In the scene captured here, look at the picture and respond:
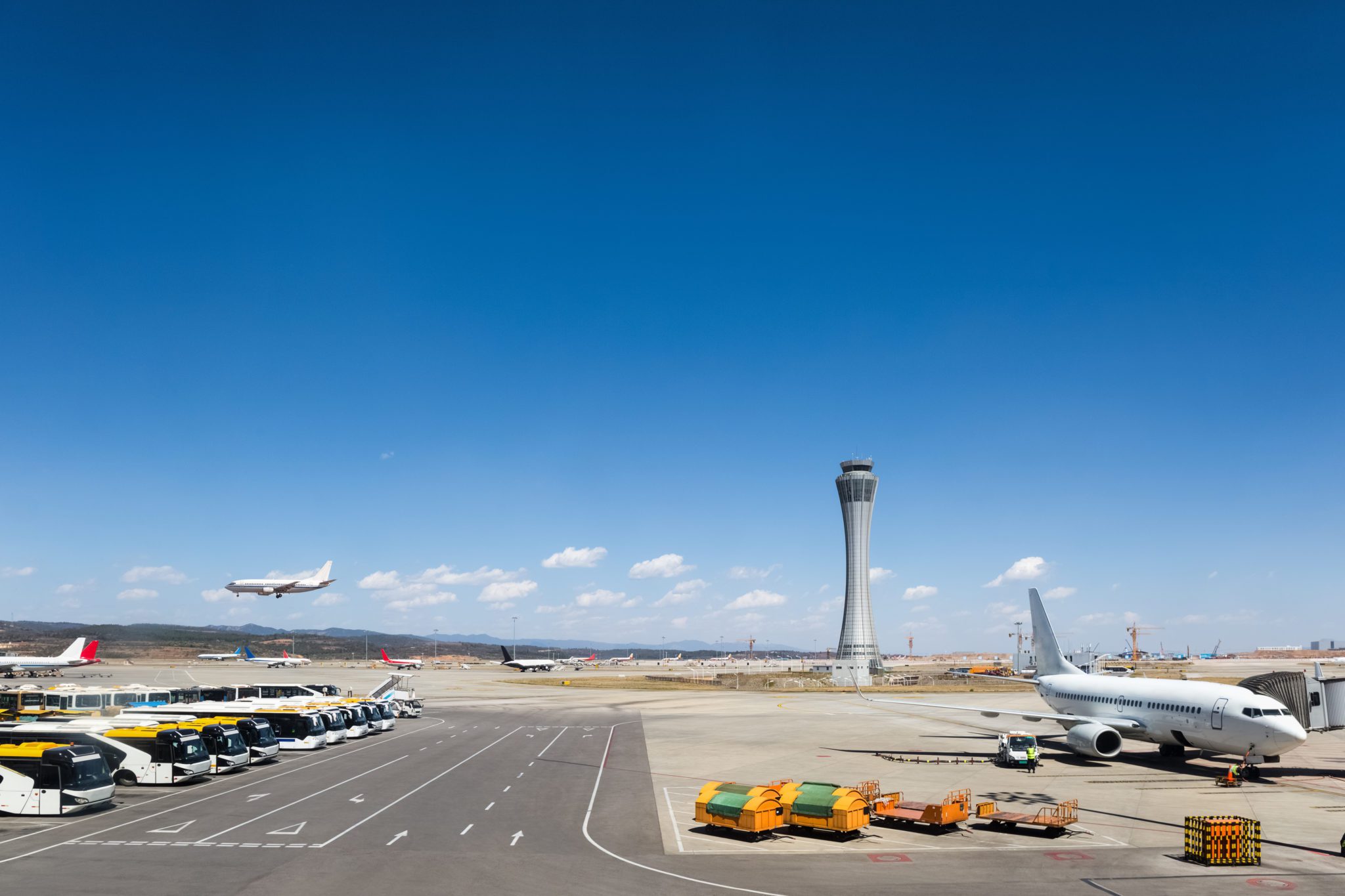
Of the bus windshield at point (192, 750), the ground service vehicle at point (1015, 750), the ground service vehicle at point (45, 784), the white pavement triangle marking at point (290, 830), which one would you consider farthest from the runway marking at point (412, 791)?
the ground service vehicle at point (1015, 750)

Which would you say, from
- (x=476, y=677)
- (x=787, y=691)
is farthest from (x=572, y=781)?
(x=476, y=677)

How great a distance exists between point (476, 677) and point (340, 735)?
12895cm

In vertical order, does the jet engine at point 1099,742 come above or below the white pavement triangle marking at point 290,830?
above

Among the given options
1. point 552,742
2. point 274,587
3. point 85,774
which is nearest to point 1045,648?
point 552,742

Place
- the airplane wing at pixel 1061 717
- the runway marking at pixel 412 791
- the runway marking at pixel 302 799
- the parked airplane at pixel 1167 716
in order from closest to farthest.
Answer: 1. the runway marking at pixel 412 791
2. the runway marking at pixel 302 799
3. the parked airplane at pixel 1167 716
4. the airplane wing at pixel 1061 717

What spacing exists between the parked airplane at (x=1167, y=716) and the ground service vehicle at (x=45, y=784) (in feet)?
133

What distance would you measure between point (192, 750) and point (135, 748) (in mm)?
2699

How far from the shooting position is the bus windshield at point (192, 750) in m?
46.8

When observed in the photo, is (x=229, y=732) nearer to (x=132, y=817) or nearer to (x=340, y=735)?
(x=132, y=817)

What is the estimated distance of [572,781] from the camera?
50219 mm

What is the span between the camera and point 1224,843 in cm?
3091

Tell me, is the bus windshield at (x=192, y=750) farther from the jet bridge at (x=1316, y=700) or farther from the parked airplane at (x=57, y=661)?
the parked airplane at (x=57, y=661)

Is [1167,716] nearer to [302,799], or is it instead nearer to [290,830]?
[290,830]

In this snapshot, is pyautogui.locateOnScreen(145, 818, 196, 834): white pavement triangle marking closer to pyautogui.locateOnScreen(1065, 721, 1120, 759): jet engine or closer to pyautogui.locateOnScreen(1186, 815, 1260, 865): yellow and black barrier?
pyautogui.locateOnScreen(1186, 815, 1260, 865): yellow and black barrier
